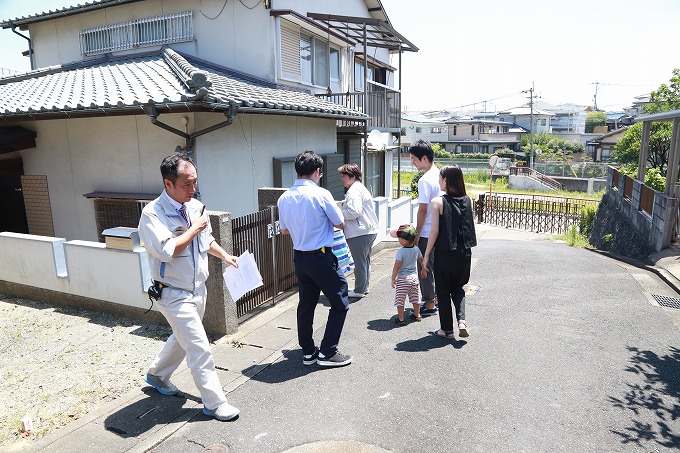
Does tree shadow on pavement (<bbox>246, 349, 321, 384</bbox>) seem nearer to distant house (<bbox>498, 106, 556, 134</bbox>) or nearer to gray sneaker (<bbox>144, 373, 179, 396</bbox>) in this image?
gray sneaker (<bbox>144, 373, 179, 396</bbox>)

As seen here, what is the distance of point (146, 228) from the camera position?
3178 mm

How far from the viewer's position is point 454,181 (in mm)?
4496

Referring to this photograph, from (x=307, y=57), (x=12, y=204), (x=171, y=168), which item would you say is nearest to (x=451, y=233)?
(x=171, y=168)

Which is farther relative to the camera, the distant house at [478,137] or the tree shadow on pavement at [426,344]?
the distant house at [478,137]

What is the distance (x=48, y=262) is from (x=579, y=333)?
22.2 ft

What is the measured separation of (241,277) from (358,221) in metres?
1.98

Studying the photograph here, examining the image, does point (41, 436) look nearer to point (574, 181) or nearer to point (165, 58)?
point (165, 58)

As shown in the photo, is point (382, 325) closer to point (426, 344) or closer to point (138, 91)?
point (426, 344)

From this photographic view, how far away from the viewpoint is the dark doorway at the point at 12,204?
915cm

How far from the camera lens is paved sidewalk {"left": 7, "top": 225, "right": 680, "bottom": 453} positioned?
10.5 feet

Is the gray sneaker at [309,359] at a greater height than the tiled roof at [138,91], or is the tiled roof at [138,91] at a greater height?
the tiled roof at [138,91]

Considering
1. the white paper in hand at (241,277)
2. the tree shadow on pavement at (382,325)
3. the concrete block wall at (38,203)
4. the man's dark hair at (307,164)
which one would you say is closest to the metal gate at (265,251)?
the white paper in hand at (241,277)

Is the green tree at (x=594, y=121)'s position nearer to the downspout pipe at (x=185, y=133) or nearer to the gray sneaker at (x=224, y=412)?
the downspout pipe at (x=185, y=133)

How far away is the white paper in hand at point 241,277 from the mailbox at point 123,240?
155 centimetres
